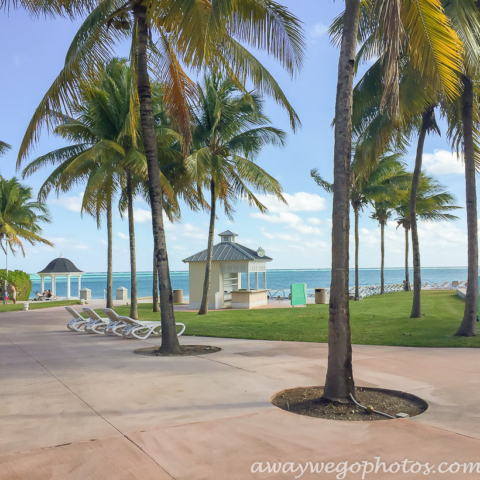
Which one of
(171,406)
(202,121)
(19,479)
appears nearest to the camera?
(19,479)

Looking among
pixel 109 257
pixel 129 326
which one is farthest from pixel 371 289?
pixel 129 326

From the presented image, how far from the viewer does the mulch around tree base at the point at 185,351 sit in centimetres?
985

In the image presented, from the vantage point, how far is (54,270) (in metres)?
38.2

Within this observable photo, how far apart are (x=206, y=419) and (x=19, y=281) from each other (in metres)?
35.8

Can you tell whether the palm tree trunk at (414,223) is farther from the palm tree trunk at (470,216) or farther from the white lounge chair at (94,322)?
the white lounge chair at (94,322)

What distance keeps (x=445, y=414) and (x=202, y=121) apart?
56.2ft

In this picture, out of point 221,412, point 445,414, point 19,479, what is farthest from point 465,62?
point 19,479

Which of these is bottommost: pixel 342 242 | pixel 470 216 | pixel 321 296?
pixel 321 296

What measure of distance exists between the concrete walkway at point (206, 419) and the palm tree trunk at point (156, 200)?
86 cm

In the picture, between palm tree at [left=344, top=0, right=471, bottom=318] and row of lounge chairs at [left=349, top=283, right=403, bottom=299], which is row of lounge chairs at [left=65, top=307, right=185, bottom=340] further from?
row of lounge chairs at [left=349, top=283, right=403, bottom=299]

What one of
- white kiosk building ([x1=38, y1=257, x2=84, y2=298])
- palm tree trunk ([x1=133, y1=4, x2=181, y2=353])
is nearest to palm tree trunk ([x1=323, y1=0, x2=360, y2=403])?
palm tree trunk ([x1=133, y1=4, x2=181, y2=353])

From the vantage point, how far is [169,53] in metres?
11.1

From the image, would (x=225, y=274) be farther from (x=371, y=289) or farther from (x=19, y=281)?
(x=19, y=281)

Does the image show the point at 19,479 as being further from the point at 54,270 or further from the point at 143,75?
the point at 54,270
